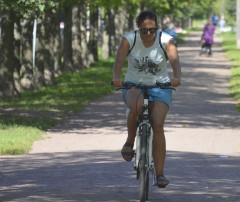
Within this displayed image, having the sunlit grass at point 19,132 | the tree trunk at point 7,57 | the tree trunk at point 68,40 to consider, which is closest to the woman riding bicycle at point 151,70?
the sunlit grass at point 19,132

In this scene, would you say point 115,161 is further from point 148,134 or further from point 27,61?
point 27,61

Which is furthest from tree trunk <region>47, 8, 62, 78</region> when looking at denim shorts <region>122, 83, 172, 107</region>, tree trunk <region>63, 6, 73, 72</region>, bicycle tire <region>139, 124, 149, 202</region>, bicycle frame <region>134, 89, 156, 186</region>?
bicycle tire <region>139, 124, 149, 202</region>

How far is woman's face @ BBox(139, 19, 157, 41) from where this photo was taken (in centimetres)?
720

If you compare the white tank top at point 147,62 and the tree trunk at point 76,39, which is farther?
the tree trunk at point 76,39

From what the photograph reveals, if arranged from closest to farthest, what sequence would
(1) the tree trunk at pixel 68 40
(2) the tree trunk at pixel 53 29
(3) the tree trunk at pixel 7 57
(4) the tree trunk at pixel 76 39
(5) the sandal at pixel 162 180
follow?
(5) the sandal at pixel 162 180, (3) the tree trunk at pixel 7 57, (2) the tree trunk at pixel 53 29, (1) the tree trunk at pixel 68 40, (4) the tree trunk at pixel 76 39

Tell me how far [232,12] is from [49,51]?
7079cm

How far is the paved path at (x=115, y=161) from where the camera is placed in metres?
7.68

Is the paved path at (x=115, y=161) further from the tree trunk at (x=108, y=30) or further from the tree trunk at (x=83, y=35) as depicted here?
the tree trunk at (x=108, y=30)

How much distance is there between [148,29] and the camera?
23.6 feet

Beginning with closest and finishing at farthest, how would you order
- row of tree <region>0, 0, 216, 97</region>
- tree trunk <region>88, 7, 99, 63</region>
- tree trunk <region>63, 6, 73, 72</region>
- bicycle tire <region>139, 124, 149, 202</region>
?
bicycle tire <region>139, 124, 149, 202</region> → row of tree <region>0, 0, 216, 97</region> → tree trunk <region>63, 6, 73, 72</region> → tree trunk <region>88, 7, 99, 63</region>

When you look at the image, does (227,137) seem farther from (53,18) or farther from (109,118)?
(53,18)

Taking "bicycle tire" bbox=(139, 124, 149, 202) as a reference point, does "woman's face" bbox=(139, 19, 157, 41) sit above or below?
above

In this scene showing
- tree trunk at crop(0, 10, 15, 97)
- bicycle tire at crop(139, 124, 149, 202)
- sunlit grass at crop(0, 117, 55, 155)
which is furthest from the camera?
tree trunk at crop(0, 10, 15, 97)

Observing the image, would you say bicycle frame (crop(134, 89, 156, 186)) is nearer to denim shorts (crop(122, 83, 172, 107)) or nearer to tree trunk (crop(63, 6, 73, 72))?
denim shorts (crop(122, 83, 172, 107))
